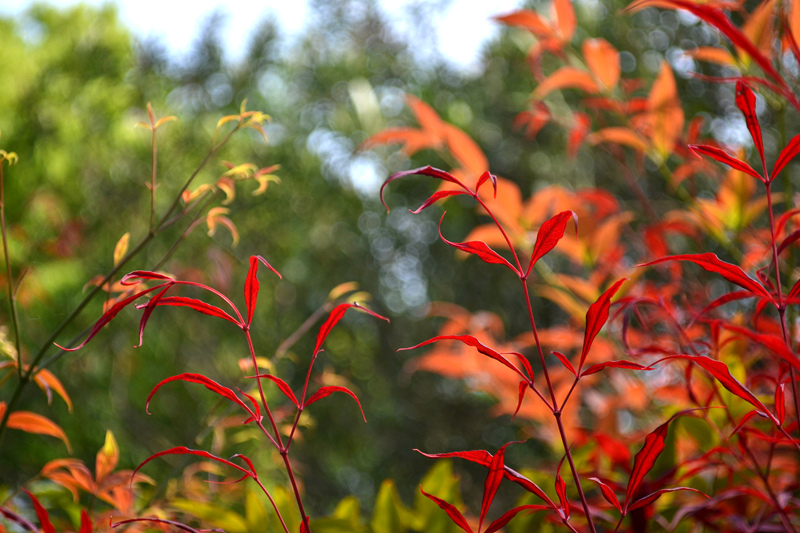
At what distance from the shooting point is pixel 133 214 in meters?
1.63

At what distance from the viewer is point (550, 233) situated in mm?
284

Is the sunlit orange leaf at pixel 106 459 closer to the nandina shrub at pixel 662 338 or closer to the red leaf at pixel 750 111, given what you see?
the nandina shrub at pixel 662 338

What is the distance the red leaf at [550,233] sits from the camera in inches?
11.0

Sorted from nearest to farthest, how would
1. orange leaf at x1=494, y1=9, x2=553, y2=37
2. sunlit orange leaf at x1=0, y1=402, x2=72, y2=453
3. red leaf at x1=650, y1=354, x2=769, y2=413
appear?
red leaf at x1=650, y1=354, x2=769, y2=413
sunlit orange leaf at x1=0, y1=402, x2=72, y2=453
orange leaf at x1=494, y1=9, x2=553, y2=37

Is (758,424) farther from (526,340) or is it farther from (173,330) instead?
(173,330)

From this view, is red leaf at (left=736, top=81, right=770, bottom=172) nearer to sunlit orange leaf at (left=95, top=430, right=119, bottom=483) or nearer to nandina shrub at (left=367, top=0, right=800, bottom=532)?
nandina shrub at (left=367, top=0, right=800, bottom=532)

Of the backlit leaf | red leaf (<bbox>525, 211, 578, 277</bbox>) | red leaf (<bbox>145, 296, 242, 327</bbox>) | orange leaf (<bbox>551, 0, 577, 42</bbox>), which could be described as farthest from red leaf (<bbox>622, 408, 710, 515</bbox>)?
orange leaf (<bbox>551, 0, 577, 42</bbox>)


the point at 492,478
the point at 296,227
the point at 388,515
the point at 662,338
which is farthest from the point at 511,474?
the point at 296,227

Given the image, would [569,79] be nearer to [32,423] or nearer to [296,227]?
[32,423]

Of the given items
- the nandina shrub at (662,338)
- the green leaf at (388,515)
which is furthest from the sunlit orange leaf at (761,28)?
the green leaf at (388,515)

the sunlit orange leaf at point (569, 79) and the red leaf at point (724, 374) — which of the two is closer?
the red leaf at point (724, 374)

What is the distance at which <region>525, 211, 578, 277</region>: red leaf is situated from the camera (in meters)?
0.28

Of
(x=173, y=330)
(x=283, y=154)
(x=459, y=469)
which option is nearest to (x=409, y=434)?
(x=459, y=469)

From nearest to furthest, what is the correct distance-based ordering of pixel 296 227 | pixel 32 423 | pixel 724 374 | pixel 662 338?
pixel 724 374 → pixel 32 423 → pixel 662 338 → pixel 296 227
